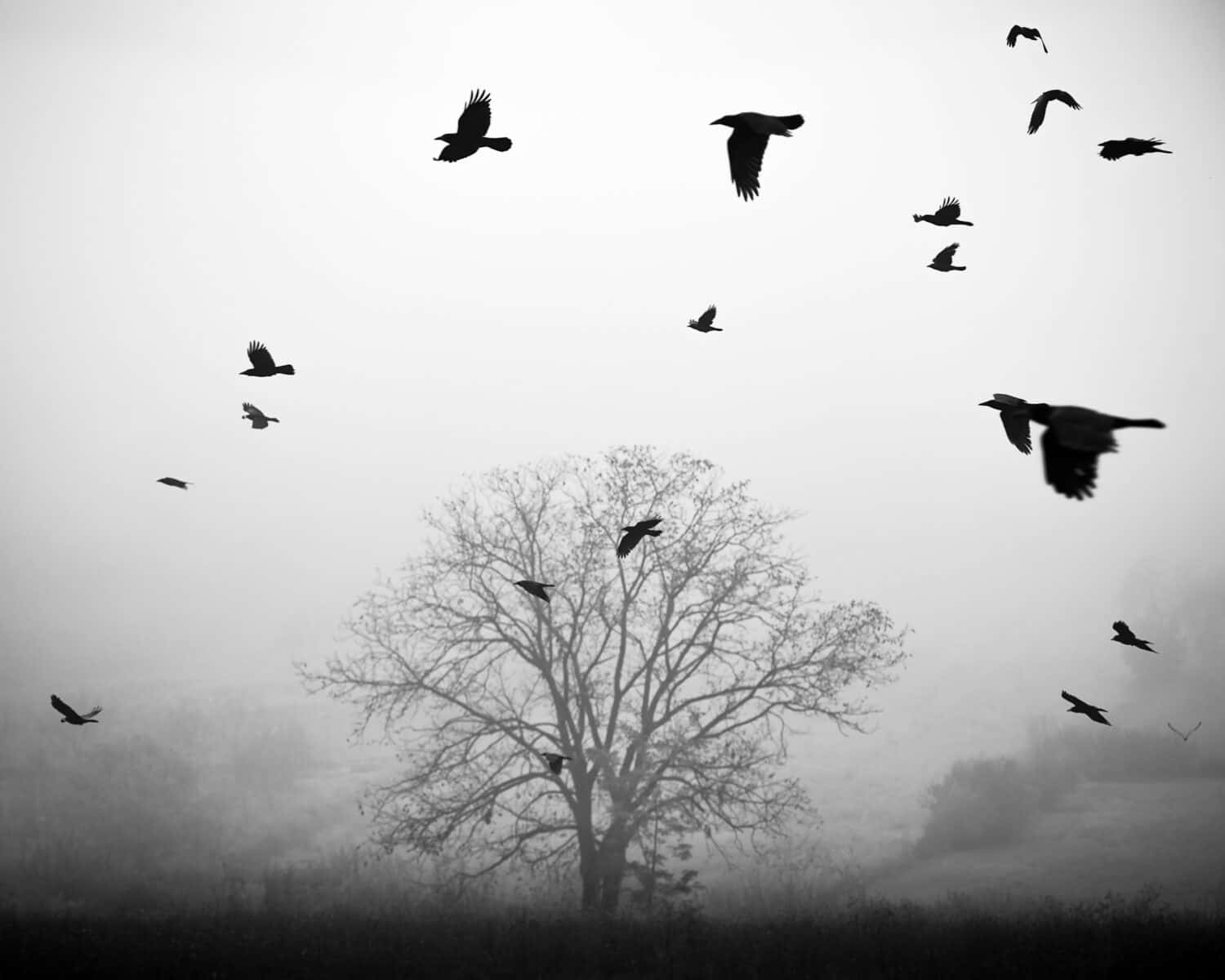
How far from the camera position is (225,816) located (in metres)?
25.1

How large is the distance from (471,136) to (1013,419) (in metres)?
6.22

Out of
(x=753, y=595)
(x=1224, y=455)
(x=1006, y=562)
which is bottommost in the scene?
(x=753, y=595)

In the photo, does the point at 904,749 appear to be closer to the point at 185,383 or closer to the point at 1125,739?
the point at 1125,739

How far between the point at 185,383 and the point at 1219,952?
156981mm

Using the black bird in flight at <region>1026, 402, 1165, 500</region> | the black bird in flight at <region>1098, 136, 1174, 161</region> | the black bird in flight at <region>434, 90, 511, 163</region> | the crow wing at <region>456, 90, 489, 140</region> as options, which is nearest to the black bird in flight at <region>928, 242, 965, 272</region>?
the black bird in flight at <region>1098, 136, 1174, 161</region>

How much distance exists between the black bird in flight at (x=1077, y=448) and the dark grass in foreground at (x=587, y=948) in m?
8.47

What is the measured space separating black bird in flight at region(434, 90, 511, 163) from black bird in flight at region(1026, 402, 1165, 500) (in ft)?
17.3

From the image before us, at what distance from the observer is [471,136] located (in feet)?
24.6

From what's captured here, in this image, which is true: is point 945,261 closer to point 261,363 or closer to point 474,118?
point 474,118

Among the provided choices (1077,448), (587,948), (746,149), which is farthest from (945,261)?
(587,948)

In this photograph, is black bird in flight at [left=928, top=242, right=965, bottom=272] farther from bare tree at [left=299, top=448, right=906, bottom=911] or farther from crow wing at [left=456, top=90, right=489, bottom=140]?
bare tree at [left=299, top=448, right=906, bottom=911]

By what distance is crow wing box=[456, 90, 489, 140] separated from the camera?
7.54 metres

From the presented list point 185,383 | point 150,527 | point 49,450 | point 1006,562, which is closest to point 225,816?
point 150,527

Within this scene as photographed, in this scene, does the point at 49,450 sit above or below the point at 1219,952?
above
